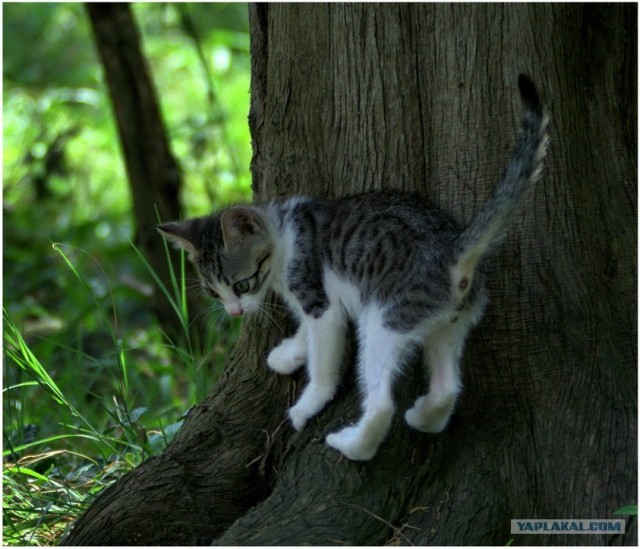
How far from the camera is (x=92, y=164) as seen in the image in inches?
401

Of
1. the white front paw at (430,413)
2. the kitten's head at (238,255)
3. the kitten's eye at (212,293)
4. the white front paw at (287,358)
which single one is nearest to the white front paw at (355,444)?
the white front paw at (430,413)

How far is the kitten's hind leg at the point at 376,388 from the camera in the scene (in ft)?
10.9

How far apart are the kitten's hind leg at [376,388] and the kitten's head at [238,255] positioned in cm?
67

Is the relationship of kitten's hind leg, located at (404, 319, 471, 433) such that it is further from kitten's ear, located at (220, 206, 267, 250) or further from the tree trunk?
the tree trunk

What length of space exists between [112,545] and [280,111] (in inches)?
75.9

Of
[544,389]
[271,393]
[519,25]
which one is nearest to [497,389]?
[544,389]

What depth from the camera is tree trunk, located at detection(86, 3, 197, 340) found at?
23.8ft

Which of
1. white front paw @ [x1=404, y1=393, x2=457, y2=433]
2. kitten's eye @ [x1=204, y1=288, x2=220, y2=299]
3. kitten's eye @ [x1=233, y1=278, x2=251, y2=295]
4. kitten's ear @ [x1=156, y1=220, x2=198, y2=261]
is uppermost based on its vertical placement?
kitten's ear @ [x1=156, y1=220, x2=198, y2=261]

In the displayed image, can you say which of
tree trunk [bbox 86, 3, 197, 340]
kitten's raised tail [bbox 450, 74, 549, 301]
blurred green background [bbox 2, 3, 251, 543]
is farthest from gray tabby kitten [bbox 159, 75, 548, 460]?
tree trunk [bbox 86, 3, 197, 340]

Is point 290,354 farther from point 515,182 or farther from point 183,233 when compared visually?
point 515,182

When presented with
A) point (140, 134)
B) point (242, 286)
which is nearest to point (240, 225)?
point (242, 286)

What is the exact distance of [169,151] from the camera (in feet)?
24.3

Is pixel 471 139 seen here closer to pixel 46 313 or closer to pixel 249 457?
pixel 249 457

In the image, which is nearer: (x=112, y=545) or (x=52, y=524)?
(x=112, y=545)
